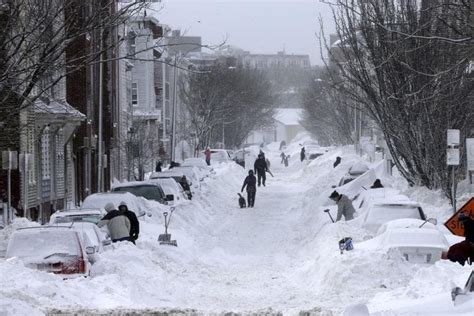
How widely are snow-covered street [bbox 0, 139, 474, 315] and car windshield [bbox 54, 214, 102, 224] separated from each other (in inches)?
47.7

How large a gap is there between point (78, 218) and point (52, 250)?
704cm

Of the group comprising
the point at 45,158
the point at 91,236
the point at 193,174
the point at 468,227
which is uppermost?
the point at 45,158

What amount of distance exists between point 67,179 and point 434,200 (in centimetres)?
1666

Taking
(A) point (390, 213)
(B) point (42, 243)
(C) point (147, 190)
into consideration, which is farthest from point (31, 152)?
(B) point (42, 243)

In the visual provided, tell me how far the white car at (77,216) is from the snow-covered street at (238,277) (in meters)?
1.21

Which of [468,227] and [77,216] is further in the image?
[77,216]

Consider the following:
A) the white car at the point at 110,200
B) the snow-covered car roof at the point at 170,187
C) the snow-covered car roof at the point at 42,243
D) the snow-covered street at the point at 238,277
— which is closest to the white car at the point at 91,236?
the snow-covered street at the point at 238,277

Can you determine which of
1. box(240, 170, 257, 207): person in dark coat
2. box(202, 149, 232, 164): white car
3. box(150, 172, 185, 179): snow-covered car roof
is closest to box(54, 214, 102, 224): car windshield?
box(150, 172, 185, 179): snow-covered car roof

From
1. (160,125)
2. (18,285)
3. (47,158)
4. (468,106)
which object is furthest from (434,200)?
(160,125)

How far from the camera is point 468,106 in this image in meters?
33.4

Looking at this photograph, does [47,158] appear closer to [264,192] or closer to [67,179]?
[67,179]

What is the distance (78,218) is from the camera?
25.5 meters

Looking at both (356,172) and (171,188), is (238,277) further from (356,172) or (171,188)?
(356,172)

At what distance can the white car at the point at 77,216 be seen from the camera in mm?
24731
